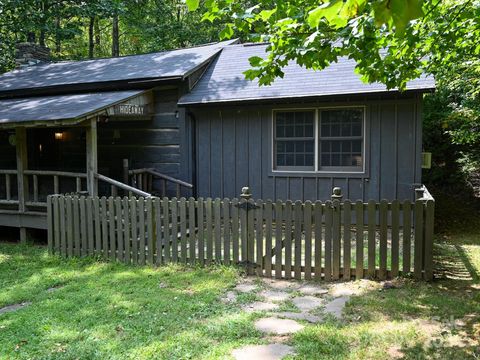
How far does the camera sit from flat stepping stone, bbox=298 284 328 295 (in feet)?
18.4

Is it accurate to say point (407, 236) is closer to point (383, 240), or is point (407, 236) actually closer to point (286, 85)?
point (383, 240)

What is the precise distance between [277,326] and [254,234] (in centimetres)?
221

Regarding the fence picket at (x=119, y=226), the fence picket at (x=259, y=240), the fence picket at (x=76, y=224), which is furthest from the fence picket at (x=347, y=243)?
the fence picket at (x=76, y=224)

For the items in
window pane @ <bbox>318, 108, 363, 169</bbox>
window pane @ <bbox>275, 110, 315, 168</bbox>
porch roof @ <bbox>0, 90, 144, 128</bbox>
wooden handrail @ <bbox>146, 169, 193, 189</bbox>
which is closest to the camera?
porch roof @ <bbox>0, 90, 144, 128</bbox>

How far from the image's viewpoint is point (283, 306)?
5.06 m

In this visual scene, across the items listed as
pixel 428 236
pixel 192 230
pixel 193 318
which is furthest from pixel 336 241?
pixel 193 318

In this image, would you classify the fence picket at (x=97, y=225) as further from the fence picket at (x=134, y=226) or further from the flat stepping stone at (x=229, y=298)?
the flat stepping stone at (x=229, y=298)

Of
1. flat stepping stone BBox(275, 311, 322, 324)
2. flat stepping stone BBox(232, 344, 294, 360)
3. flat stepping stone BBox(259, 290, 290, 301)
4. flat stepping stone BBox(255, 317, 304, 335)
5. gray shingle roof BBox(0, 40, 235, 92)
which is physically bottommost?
flat stepping stone BBox(259, 290, 290, 301)

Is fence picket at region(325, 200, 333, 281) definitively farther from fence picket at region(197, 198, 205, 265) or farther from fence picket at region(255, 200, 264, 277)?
fence picket at region(197, 198, 205, 265)

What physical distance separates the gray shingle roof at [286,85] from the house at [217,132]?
4cm

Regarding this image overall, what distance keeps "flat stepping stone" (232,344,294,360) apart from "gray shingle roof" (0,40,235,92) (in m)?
8.00

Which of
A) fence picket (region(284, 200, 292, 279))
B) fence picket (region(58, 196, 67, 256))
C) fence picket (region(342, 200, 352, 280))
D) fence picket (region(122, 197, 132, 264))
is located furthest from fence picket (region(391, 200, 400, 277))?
fence picket (region(58, 196, 67, 256))

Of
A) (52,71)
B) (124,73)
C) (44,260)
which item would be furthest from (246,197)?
(52,71)

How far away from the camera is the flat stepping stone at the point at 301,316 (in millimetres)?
4637
